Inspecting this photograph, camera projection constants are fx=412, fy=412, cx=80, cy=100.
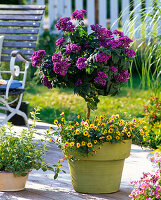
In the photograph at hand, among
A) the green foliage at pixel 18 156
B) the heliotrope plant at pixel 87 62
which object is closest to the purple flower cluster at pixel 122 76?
the heliotrope plant at pixel 87 62

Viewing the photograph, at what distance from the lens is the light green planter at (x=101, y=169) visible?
2.72 meters

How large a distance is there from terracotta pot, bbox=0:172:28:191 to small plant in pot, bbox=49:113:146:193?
14.2 inches

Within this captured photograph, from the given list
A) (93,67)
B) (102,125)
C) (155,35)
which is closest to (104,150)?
(102,125)

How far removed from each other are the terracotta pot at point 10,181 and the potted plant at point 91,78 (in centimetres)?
36

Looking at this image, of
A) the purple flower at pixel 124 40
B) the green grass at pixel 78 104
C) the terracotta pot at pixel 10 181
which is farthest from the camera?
the green grass at pixel 78 104

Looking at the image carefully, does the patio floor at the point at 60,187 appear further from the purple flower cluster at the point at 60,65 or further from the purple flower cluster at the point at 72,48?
the purple flower cluster at the point at 72,48

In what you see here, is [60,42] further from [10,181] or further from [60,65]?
[10,181]

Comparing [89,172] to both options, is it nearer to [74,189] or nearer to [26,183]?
[74,189]

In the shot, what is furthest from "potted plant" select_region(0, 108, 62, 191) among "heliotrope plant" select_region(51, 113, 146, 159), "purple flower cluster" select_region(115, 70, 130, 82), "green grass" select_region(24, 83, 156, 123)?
"green grass" select_region(24, 83, 156, 123)

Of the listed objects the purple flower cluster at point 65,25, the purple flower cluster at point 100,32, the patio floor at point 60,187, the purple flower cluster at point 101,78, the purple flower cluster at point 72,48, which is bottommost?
the patio floor at point 60,187

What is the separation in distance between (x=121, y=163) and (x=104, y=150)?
0.67 feet

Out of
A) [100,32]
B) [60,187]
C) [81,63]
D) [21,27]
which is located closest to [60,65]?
[81,63]

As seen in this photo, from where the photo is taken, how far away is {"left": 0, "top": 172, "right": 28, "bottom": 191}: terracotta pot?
278 centimetres

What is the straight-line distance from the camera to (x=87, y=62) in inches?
117
